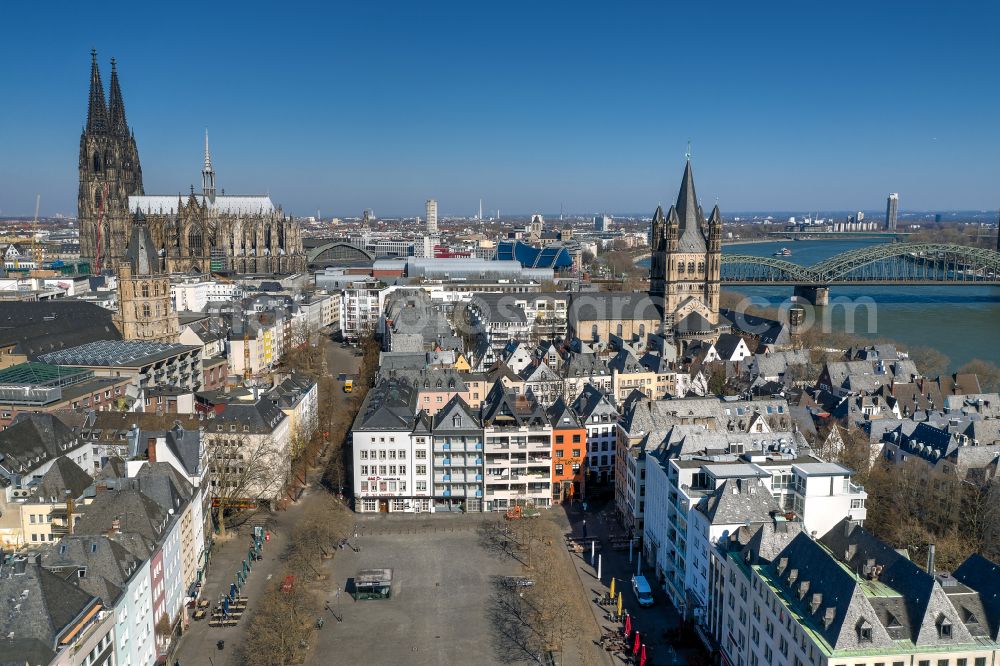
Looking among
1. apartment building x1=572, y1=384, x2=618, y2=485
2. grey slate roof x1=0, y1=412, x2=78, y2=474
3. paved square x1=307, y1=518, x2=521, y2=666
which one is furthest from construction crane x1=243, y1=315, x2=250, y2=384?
apartment building x1=572, y1=384, x2=618, y2=485

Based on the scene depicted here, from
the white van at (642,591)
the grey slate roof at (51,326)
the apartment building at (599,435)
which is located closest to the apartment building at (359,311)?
the grey slate roof at (51,326)

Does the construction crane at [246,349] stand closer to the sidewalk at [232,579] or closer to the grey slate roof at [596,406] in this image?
the sidewalk at [232,579]

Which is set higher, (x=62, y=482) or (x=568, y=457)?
(x=62, y=482)

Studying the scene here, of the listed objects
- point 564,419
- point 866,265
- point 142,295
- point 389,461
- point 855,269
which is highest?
point 866,265

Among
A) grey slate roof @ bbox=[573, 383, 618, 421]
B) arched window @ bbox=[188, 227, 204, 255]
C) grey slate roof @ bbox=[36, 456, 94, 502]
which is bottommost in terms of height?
grey slate roof @ bbox=[36, 456, 94, 502]

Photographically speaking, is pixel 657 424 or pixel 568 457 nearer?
pixel 657 424

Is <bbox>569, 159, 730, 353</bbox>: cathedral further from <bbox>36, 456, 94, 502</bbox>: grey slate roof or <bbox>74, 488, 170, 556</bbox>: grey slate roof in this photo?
<bbox>74, 488, 170, 556</bbox>: grey slate roof

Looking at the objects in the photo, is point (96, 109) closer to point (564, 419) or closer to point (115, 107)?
point (115, 107)

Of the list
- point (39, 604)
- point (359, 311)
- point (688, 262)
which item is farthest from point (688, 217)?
point (39, 604)
